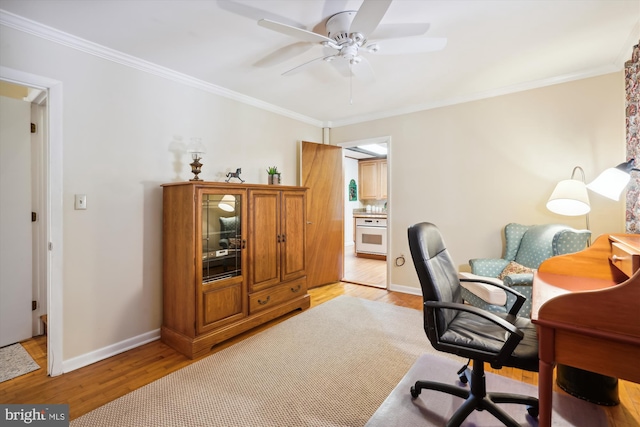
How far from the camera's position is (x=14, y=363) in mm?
2240

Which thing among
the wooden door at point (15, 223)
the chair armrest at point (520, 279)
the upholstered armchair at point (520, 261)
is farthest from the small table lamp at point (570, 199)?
the wooden door at point (15, 223)

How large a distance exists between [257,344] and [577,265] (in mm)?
2426

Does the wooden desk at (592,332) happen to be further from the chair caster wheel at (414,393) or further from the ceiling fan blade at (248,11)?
the ceiling fan blade at (248,11)

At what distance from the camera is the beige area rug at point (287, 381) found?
1.67 metres

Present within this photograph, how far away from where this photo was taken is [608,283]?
64.3 inches

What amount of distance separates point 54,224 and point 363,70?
265 centimetres

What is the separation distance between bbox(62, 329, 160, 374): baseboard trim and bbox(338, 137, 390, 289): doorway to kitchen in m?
2.84

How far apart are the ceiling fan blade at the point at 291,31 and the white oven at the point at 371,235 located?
475 centimetres

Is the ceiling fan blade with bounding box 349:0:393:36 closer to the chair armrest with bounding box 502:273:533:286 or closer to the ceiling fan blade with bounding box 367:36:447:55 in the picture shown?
the ceiling fan blade with bounding box 367:36:447:55

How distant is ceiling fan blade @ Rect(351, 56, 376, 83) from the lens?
2.26 metres

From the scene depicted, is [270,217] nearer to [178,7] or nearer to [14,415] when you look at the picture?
[178,7]

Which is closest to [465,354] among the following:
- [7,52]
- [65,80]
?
[65,80]

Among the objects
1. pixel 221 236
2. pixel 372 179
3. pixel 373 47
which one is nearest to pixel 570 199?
pixel 373 47

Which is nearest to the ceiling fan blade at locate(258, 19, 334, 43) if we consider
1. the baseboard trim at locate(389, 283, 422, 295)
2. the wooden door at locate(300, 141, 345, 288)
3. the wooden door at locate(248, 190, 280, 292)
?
the wooden door at locate(248, 190, 280, 292)
